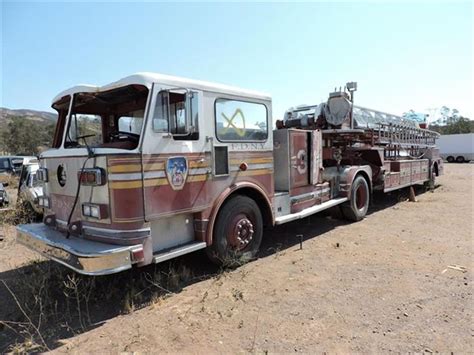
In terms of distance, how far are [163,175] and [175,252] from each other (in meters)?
0.86

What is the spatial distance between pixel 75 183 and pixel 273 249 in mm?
3192

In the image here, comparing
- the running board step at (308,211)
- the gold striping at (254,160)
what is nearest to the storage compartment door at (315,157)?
the running board step at (308,211)

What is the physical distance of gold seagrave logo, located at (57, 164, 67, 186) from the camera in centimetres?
425

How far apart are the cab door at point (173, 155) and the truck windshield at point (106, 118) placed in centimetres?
47

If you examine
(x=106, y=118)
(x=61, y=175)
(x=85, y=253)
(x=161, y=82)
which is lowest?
(x=85, y=253)

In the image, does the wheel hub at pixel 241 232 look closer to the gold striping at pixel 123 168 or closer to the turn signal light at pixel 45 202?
the gold striping at pixel 123 168

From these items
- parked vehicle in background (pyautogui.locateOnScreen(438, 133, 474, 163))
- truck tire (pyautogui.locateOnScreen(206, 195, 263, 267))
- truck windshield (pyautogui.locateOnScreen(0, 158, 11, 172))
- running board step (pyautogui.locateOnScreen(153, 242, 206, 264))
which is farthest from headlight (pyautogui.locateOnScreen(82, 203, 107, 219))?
parked vehicle in background (pyautogui.locateOnScreen(438, 133, 474, 163))

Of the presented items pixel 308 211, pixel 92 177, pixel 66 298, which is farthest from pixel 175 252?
pixel 308 211

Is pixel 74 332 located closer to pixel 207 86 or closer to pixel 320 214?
pixel 207 86

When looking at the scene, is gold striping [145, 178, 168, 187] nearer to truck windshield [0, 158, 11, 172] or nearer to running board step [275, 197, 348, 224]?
running board step [275, 197, 348, 224]

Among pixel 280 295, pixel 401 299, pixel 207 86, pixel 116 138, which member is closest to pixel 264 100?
pixel 207 86

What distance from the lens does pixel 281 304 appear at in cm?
379

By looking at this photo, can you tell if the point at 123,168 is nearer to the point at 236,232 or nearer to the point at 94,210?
the point at 94,210

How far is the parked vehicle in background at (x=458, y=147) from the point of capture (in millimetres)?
35500
